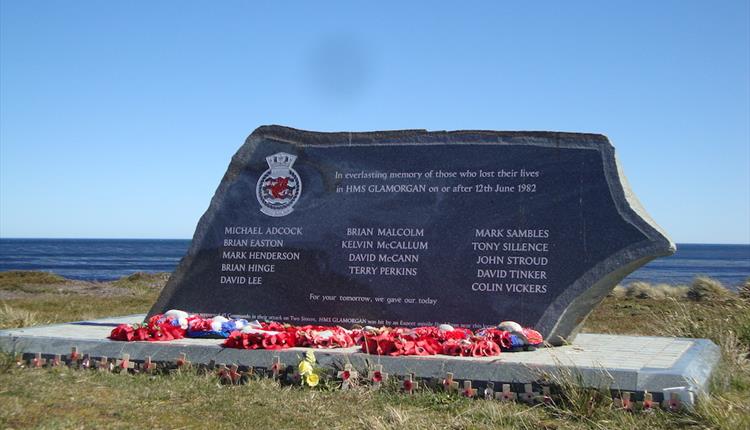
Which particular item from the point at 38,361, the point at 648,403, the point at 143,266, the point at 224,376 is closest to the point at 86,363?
the point at 38,361

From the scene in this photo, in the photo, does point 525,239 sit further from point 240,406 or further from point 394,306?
point 240,406

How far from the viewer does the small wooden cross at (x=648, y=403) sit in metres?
5.37

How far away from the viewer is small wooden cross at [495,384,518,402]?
577 centimetres

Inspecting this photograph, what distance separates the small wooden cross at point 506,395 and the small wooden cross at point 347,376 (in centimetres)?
105

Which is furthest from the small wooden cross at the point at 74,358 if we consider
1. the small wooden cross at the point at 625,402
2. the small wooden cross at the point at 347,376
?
the small wooden cross at the point at 625,402

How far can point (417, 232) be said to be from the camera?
26.2 ft

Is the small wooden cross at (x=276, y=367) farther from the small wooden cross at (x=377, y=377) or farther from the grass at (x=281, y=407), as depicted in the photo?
the small wooden cross at (x=377, y=377)

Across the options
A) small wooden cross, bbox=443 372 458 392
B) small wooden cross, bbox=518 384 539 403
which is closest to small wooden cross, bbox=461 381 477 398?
small wooden cross, bbox=443 372 458 392

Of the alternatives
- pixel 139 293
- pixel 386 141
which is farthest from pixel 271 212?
pixel 139 293

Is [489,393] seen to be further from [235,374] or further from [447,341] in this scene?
[235,374]

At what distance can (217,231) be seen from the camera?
872cm

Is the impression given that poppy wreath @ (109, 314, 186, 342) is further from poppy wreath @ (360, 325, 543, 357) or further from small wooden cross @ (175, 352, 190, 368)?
poppy wreath @ (360, 325, 543, 357)

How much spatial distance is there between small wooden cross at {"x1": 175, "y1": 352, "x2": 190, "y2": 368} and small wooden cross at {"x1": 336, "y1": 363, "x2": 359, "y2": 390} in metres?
1.30

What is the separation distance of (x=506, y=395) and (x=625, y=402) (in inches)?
31.4
